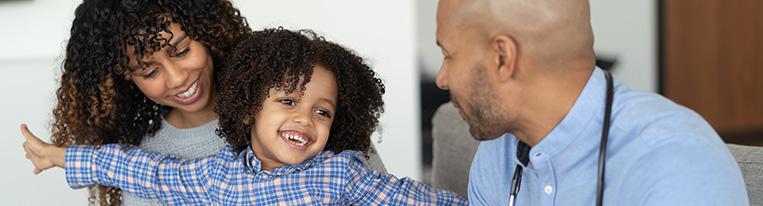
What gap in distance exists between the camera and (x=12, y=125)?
337 centimetres

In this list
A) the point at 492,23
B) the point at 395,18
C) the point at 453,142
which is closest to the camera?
the point at 492,23

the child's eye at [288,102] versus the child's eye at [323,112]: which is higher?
the child's eye at [288,102]

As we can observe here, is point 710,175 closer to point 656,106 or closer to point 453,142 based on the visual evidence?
point 656,106

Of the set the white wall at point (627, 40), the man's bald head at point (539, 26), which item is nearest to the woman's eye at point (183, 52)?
the man's bald head at point (539, 26)

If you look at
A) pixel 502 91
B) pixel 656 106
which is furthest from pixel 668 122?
pixel 502 91

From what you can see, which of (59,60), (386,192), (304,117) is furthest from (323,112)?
(59,60)

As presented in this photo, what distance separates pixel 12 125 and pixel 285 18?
3.08 ft

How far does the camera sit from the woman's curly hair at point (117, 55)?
2057 mm

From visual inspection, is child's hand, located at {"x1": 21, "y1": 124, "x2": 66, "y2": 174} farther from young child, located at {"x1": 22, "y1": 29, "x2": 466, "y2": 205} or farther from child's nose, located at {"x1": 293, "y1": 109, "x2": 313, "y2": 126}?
child's nose, located at {"x1": 293, "y1": 109, "x2": 313, "y2": 126}

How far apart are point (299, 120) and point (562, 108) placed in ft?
1.91

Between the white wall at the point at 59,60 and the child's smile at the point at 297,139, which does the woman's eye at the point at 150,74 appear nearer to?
the child's smile at the point at 297,139

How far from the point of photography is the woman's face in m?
2.06

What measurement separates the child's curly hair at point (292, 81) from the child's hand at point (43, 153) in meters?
0.35

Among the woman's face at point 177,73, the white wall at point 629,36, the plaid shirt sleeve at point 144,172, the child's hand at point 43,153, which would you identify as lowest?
the white wall at point 629,36
